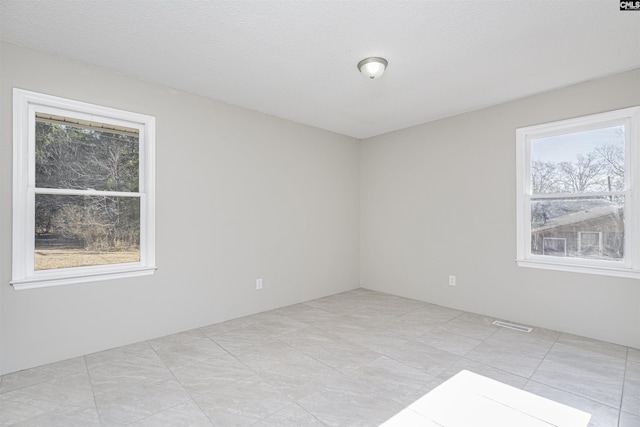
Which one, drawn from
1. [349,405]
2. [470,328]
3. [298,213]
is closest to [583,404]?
[470,328]

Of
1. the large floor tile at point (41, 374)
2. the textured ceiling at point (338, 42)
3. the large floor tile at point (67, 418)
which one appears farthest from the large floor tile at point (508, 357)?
the large floor tile at point (41, 374)

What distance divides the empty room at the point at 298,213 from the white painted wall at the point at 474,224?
2cm

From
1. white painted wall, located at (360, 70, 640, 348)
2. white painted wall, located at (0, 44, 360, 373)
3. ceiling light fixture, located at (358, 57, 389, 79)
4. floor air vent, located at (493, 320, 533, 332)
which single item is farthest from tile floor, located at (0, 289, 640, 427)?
ceiling light fixture, located at (358, 57, 389, 79)

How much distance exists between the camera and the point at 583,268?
3.13 metres

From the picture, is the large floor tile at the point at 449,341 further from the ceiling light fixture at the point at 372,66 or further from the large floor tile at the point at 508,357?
the ceiling light fixture at the point at 372,66

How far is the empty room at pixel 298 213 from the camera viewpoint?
2.10 m

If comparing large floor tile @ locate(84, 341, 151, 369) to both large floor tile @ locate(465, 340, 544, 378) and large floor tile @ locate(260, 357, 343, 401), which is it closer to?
large floor tile @ locate(260, 357, 343, 401)

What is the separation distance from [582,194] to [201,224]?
4.00 m

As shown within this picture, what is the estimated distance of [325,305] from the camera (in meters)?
4.32

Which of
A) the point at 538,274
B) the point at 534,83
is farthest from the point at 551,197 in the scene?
the point at 534,83

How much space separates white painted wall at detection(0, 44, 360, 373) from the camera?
252 centimetres

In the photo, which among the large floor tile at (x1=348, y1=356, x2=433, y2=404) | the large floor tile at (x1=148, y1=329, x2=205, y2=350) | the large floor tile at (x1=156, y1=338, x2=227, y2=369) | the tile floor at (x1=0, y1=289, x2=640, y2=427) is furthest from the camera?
the large floor tile at (x1=148, y1=329, x2=205, y2=350)

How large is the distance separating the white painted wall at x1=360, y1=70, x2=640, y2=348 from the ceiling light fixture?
1.84 meters

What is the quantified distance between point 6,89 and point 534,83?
462cm
